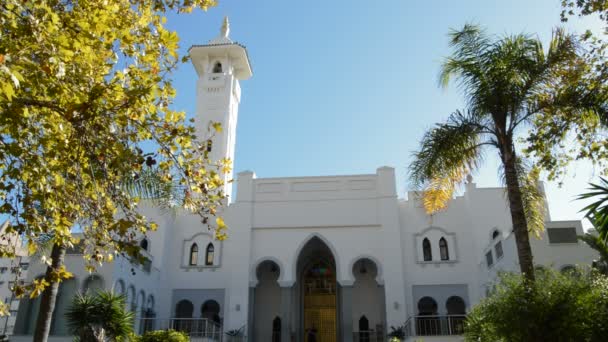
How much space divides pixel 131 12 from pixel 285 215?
16.0 m

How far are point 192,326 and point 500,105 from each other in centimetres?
1527

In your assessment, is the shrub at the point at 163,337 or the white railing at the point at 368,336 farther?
the white railing at the point at 368,336

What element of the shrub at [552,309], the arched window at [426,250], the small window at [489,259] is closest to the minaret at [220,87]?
the arched window at [426,250]

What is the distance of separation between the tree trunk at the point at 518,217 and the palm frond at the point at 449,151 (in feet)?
3.10

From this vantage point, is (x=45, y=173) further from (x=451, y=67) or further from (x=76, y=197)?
(x=451, y=67)

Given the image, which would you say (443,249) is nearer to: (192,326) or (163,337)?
(192,326)

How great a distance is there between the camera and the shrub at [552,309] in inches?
328

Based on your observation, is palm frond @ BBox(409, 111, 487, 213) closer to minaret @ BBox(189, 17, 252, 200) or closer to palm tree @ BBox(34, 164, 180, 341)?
palm tree @ BBox(34, 164, 180, 341)

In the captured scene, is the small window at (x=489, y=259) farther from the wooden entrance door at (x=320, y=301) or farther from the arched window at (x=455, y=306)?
the wooden entrance door at (x=320, y=301)

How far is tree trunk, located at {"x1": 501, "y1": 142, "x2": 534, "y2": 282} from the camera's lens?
1001 cm

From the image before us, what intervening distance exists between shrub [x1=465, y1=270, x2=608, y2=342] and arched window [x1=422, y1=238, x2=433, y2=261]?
534 inches

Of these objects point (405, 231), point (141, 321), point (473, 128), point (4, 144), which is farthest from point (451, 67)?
point (141, 321)

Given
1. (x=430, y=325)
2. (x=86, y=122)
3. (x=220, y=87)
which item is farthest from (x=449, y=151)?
(x=220, y=87)

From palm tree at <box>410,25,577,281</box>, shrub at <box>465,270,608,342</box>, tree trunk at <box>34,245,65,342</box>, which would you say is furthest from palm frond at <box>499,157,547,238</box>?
tree trunk at <box>34,245,65,342</box>
